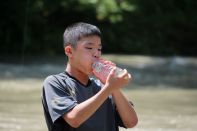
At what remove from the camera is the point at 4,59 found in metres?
16.4

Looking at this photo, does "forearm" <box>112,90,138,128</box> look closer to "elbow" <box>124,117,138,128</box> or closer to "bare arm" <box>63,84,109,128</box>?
"elbow" <box>124,117,138,128</box>

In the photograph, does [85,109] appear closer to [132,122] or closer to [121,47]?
[132,122]

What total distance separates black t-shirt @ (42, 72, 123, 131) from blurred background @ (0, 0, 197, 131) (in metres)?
5.27

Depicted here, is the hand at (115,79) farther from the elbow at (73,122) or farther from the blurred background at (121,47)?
the blurred background at (121,47)

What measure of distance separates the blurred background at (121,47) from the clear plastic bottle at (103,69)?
5.43 m

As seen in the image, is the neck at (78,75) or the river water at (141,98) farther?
the river water at (141,98)

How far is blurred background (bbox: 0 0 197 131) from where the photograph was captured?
976 centimetres

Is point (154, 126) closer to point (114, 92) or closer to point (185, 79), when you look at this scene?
point (114, 92)

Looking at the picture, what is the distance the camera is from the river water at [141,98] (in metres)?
→ 7.14

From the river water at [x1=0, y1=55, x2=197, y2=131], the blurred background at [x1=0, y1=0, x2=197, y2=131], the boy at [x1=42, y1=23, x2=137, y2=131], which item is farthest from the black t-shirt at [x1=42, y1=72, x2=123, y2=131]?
the blurred background at [x1=0, y1=0, x2=197, y2=131]

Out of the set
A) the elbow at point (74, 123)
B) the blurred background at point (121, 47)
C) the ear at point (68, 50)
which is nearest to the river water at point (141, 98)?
the blurred background at point (121, 47)

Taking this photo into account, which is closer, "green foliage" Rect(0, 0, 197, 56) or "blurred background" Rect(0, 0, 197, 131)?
"blurred background" Rect(0, 0, 197, 131)

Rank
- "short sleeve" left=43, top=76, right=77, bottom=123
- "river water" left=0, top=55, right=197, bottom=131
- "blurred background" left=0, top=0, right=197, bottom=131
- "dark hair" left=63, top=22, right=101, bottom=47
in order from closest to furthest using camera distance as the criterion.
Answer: "short sleeve" left=43, top=76, right=77, bottom=123 → "dark hair" left=63, top=22, right=101, bottom=47 → "river water" left=0, top=55, right=197, bottom=131 → "blurred background" left=0, top=0, right=197, bottom=131

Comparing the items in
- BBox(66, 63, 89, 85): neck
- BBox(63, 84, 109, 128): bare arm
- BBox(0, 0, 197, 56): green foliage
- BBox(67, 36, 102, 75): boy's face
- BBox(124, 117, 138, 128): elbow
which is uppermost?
BBox(67, 36, 102, 75): boy's face
